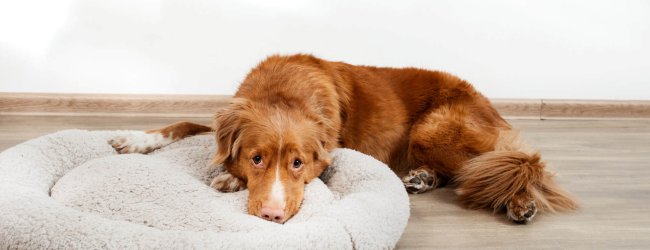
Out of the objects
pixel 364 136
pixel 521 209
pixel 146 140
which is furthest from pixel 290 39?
pixel 521 209

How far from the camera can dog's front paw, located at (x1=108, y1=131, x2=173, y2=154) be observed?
9.03ft

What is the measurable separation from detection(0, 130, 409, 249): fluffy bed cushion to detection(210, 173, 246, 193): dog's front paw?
5 centimetres

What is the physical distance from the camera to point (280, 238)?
1.86 metres

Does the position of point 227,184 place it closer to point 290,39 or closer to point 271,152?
point 271,152

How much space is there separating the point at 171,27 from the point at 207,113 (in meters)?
0.57

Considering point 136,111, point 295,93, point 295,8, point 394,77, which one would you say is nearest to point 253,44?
point 295,8

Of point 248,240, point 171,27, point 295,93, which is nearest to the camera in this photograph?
point 248,240

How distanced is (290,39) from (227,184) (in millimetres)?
1913

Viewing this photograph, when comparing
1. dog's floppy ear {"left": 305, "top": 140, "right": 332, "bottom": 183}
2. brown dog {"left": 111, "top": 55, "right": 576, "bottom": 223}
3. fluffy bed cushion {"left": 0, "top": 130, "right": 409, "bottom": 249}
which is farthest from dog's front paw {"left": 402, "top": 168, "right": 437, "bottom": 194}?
dog's floppy ear {"left": 305, "top": 140, "right": 332, "bottom": 183}

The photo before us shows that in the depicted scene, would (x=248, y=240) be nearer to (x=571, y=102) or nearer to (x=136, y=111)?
(x=136, y=111)

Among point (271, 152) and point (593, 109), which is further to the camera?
point (593, 109)

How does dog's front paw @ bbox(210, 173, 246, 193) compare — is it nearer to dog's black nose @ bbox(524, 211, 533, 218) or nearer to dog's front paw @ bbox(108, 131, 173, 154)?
dog's front paw @ bbox(108, 131, 173, 154)

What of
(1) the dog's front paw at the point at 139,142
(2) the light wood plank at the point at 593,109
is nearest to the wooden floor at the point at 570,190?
(2) the light wood plank at the point at 593,109

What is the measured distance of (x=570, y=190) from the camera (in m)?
2.89
